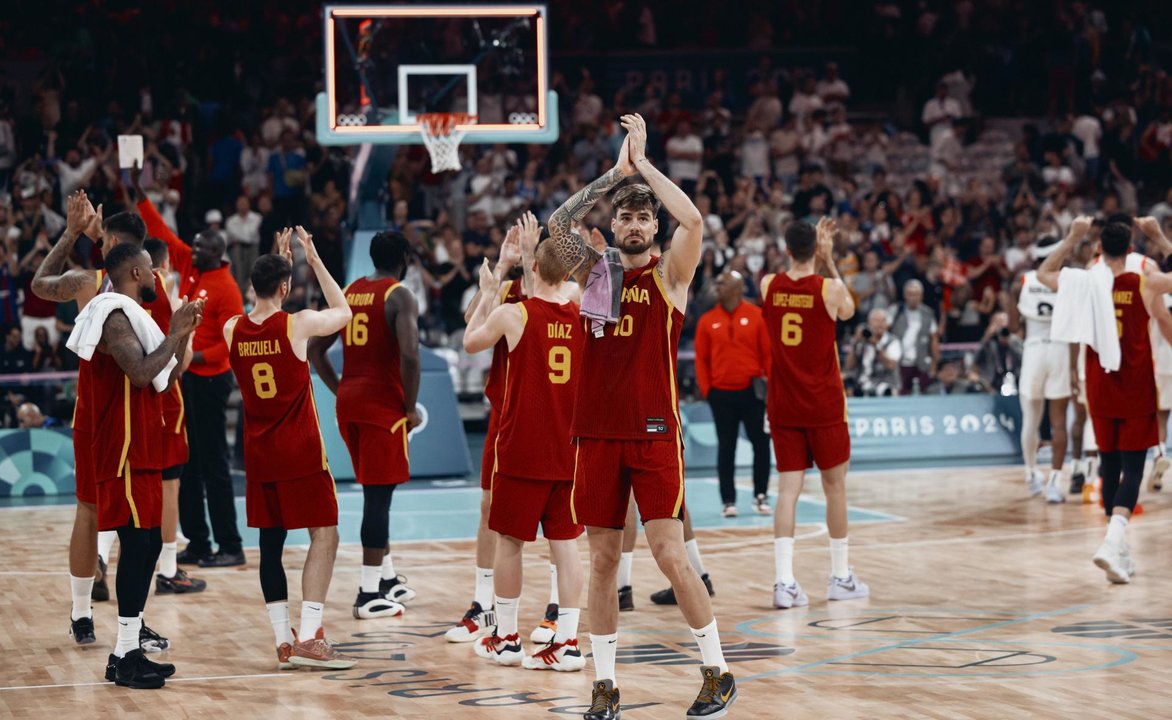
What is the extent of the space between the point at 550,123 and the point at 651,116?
9342 mm

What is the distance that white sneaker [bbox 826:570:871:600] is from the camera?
9.20 meters

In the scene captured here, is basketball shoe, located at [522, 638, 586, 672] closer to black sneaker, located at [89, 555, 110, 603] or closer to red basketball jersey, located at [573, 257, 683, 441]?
red basketball jersey, located at [573, 257, 683, 441]

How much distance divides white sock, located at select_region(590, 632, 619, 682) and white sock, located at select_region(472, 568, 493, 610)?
1.95m

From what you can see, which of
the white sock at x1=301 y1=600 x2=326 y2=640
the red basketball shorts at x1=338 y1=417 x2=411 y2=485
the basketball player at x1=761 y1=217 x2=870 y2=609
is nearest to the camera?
the white sock at x1=301 y1=600 x2=326 y2=640

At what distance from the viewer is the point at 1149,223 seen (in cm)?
923

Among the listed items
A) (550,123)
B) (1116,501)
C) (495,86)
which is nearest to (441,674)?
(1116,501)

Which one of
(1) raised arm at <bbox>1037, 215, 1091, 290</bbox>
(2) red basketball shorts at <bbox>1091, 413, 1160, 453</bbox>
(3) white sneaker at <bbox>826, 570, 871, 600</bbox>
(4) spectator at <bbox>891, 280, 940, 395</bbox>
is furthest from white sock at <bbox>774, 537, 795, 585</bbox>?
(4) spectator at <bbox>891, 280, 940, 395</bbox>

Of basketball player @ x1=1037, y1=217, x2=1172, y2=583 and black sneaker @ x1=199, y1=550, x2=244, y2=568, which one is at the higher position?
basketball player @ x1=1037, y1=217, x2=1172, y2=583

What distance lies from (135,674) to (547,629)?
2144 mm

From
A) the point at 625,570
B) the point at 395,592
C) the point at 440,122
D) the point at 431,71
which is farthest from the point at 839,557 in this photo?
the point at 431,71

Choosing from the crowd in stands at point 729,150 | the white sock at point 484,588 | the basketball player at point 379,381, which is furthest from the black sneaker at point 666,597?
the crowd in stands at point 729,150

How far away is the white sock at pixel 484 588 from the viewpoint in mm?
8273

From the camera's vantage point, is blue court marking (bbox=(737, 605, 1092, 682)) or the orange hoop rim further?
the orange hoop rim

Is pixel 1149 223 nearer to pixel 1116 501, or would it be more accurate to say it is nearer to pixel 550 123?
pixel 1116 501
